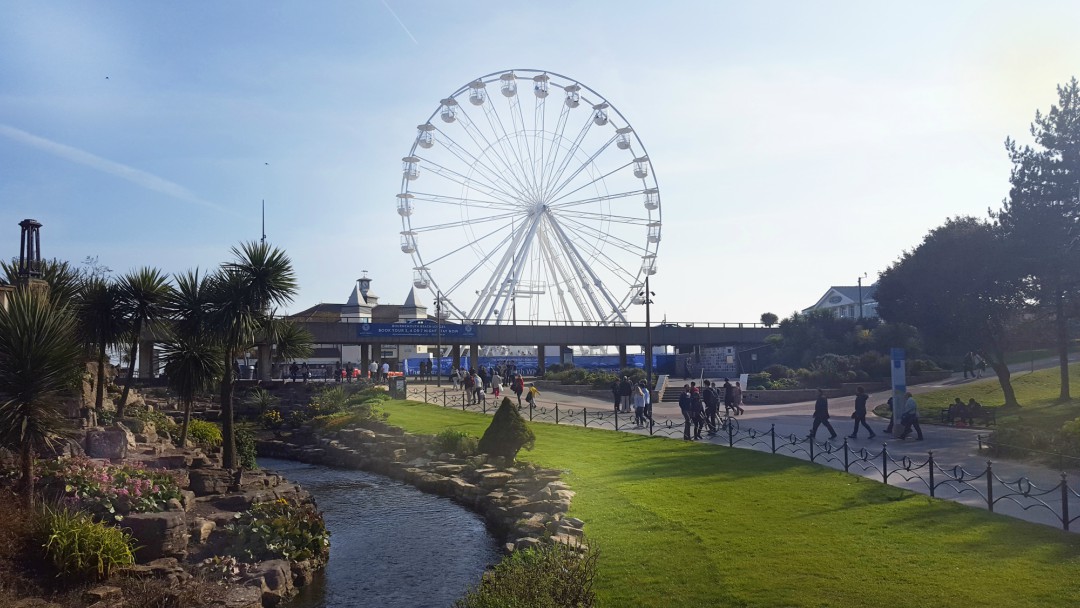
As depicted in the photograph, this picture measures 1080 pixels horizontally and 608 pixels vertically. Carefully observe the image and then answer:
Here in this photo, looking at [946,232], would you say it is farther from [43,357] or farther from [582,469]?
[43,357]

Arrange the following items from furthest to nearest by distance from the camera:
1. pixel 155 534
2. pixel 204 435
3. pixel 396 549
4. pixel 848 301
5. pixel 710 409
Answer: pixel 848 301
pixel 204 435
pixel 710 409
pixel 396 549
pixel 155 534

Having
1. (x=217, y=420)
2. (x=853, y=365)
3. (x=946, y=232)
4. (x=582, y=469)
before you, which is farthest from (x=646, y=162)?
(x=582, y=469)

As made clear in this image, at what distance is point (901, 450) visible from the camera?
68.2 ft

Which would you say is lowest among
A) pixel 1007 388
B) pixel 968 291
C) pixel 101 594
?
pixel 101 594

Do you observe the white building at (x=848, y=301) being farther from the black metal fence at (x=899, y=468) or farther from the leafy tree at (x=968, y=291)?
the black metal fence at (x=899, y=468)

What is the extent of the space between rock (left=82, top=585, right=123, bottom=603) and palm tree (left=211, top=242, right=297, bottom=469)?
9406mm

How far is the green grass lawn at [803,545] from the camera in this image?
928 centimetres

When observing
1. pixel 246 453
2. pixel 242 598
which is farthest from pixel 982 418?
pixel 242 598

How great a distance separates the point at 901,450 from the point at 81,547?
1873 centimetres

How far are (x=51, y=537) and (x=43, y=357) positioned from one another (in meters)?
2.56

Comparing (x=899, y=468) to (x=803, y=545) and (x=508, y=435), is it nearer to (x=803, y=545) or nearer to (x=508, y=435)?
(x=803, y=545)

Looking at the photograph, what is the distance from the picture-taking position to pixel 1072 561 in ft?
32.5

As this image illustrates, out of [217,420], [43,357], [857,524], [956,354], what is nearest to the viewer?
[43,357]

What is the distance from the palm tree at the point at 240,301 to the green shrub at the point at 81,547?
852 centimetres
